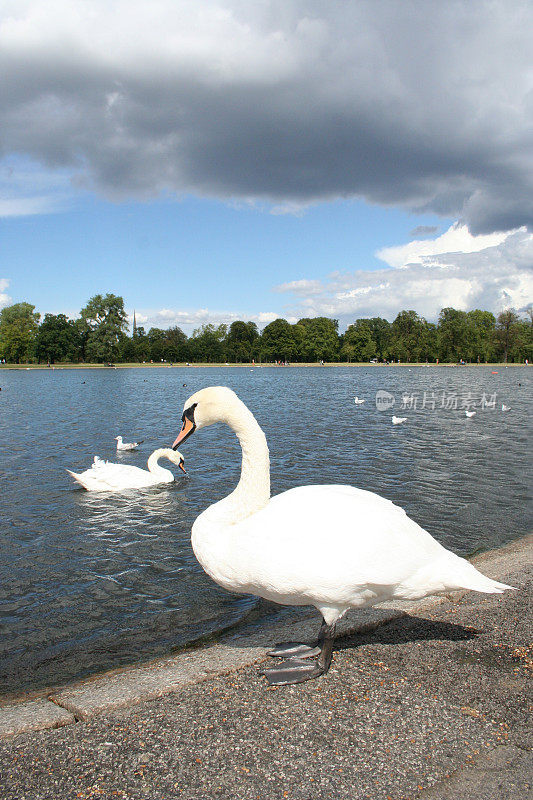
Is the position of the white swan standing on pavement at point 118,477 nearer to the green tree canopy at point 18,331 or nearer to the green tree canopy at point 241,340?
the green tree canopy at point 18,331

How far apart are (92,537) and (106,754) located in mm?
6606

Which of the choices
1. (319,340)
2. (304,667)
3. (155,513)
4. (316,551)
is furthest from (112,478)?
(319,340)

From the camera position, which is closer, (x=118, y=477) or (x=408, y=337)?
(x=118, y=477)

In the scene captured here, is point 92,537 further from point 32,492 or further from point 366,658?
point 366,658

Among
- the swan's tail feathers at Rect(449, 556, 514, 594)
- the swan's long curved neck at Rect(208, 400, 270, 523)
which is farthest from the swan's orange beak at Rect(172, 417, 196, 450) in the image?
the swan's tail feathers at Rect(449, 556, 514, 594)

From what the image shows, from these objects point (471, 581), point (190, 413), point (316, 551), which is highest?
point (190, 413)

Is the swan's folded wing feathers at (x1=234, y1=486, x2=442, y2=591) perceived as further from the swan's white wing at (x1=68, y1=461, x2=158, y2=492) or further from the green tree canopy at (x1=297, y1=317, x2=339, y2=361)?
the green tree canopy at (x1=297, y1=317, x2=339, y2=361)

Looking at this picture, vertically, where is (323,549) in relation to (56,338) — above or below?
below

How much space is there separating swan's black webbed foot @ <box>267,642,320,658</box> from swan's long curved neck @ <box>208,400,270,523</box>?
103 cm

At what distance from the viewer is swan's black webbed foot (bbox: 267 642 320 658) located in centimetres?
386

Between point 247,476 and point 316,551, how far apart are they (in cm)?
80

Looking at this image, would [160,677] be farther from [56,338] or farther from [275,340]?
[275,340]

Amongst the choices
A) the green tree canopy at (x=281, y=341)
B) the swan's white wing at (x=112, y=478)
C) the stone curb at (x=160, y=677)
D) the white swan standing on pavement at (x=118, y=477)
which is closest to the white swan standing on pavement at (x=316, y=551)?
the stone curb at (x=160, y=677)

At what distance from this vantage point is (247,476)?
12.6ft
